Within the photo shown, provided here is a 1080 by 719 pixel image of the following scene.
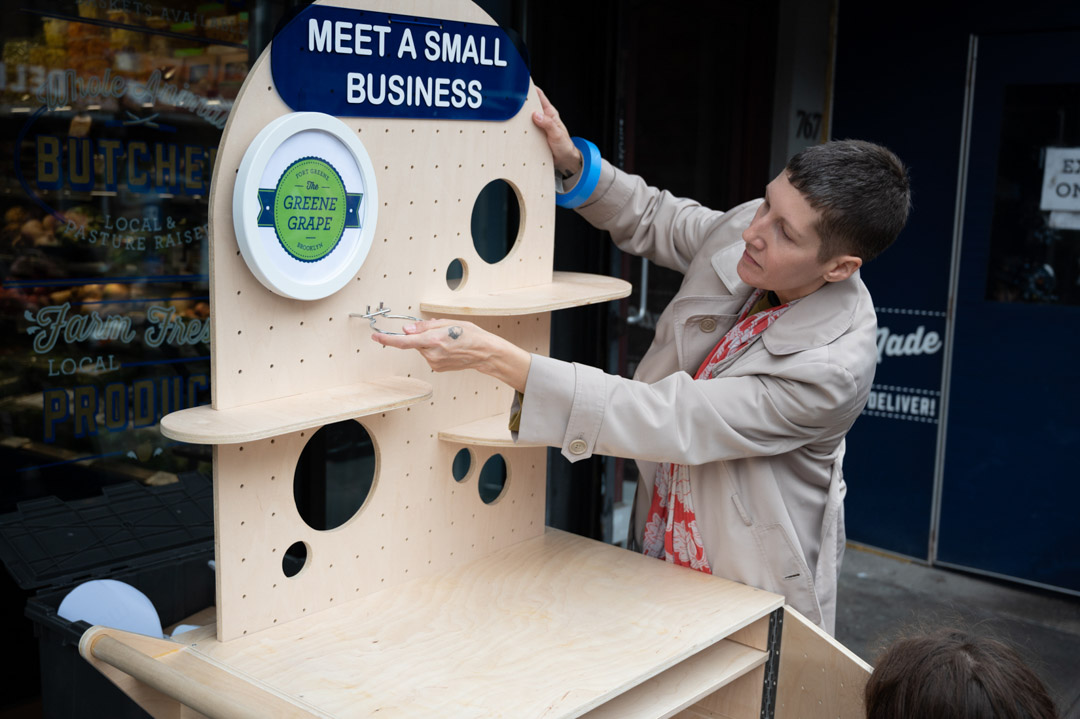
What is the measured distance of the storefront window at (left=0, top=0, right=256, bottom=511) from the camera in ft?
8.12

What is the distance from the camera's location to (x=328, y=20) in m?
1.75

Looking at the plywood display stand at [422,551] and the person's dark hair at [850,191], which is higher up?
the person's dark hair at [850,191]

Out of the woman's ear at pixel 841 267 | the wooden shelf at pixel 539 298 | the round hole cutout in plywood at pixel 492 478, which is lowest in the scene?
the round hole cutout in plywood at pixel 492 478

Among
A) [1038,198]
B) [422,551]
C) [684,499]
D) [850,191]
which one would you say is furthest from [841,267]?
[1038,198]

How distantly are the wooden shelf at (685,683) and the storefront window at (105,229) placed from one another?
1.53 metres

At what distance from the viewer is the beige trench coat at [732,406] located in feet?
6.23

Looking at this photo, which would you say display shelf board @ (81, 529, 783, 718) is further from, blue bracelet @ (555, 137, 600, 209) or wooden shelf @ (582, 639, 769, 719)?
blue bracelet @ (555, 137, 600, 209)

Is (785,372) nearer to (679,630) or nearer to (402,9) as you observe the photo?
(679,630)

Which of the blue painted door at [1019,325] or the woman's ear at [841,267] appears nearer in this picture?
the woman's ear at [841,267]

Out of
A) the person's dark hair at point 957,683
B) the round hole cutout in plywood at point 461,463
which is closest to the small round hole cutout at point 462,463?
the round hole cutout in plywood at point 461,463

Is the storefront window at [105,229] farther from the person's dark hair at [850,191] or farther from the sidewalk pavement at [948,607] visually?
the sidewalk pavement at [948,607]

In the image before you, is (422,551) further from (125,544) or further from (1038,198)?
A: (1038,198)

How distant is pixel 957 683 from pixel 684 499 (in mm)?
876

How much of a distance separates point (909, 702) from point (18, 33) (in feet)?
7.80
